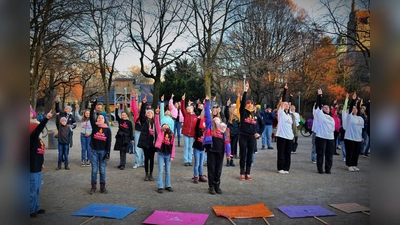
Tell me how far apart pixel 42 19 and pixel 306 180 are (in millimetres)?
5618

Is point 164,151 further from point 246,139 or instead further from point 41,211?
point 41,211

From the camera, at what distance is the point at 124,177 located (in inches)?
251

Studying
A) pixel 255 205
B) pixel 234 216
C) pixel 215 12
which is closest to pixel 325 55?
pixel 215 12

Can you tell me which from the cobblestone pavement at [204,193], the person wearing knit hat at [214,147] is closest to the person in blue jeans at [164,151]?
the cobblestone pavement at [204,193]

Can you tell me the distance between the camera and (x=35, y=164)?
146 inches

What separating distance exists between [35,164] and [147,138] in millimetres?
2635

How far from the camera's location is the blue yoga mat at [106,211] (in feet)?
12.8

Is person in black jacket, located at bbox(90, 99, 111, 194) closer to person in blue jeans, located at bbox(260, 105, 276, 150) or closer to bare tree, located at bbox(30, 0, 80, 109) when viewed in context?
bare tree, located at bbox(30, 0, 80, 109)

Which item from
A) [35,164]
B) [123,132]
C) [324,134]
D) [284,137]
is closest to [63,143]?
[123,132]

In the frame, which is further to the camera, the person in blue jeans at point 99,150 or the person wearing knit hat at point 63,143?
the person wearing knit hat at point 63,143

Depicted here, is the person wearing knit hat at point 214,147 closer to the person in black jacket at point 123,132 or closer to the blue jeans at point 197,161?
the blue jeans at point 197,161

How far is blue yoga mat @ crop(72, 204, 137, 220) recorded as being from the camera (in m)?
3.89

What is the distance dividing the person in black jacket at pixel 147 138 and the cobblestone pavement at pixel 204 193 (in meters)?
0.31
